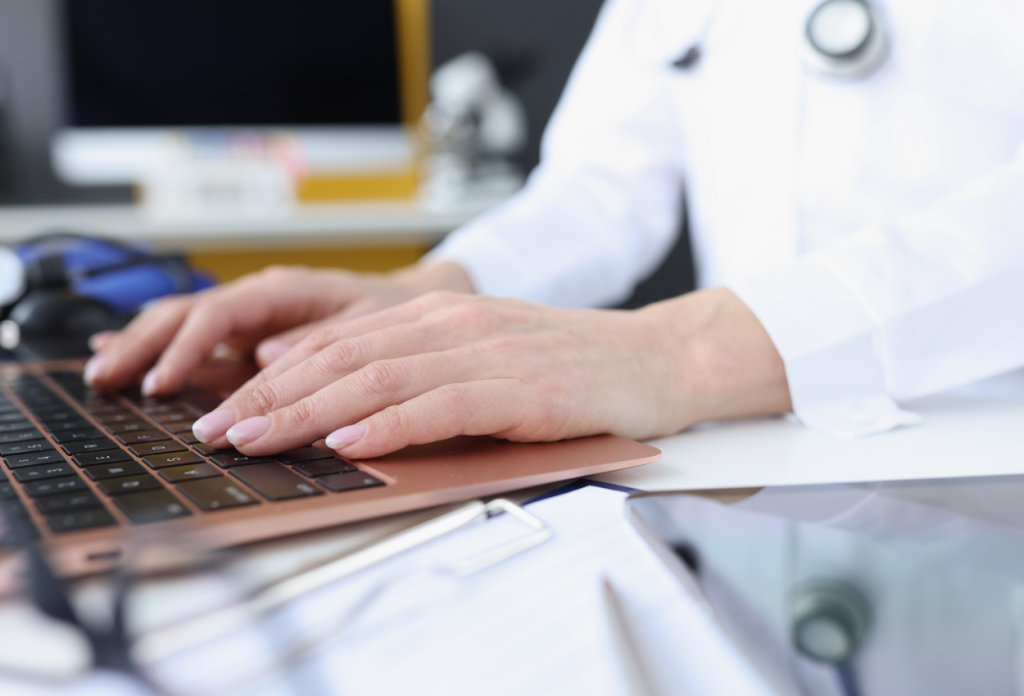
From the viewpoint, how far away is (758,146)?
2.03 feet

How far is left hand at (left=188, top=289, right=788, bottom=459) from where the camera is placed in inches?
13.6

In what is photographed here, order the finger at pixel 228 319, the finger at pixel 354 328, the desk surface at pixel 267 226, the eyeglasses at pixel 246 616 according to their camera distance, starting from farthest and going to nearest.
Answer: the desk surface at pixel 267 226
the finger at pixel 228 319
the finger at pixel 354 328
the eyeglasses at pixel 246 616

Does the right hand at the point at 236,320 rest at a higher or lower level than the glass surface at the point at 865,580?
higher

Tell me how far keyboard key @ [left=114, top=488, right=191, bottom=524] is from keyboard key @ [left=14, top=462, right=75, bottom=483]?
5 centimetres

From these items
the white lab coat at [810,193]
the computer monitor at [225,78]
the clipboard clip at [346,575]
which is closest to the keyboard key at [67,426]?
the clipboard clip at [346,575]

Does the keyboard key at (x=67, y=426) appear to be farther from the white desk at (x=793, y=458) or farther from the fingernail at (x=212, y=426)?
the white desk at (x=793, y=458)

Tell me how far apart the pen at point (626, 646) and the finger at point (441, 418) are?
0.40 feet

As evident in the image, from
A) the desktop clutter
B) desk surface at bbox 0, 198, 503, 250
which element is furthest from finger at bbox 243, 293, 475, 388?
desk surface at bbox 0, 198, 503, 250

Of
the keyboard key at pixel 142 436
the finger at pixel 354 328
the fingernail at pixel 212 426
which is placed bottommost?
the keyboard key at pixel 142 436

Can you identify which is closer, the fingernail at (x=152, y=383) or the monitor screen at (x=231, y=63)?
the fingernail at (x=152, y=383)

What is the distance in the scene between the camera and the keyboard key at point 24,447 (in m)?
0.35

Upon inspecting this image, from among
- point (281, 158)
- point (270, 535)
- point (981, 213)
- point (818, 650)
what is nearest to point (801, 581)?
point (818, 650)


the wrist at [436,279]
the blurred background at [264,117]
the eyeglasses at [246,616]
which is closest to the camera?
the eyeglasses at [246,616]

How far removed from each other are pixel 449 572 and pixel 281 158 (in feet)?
6.26
